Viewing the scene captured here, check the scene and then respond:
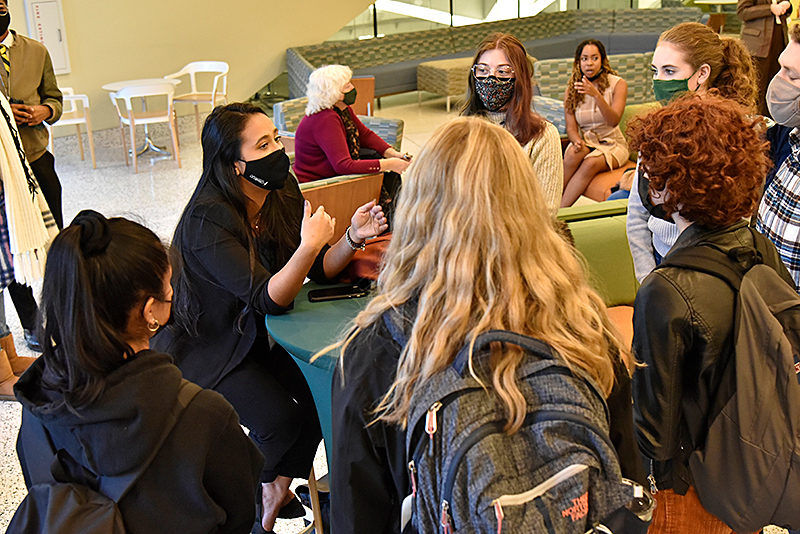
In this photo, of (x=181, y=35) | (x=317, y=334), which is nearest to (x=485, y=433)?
(x=317, y=334)

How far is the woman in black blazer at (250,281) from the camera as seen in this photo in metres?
2.15

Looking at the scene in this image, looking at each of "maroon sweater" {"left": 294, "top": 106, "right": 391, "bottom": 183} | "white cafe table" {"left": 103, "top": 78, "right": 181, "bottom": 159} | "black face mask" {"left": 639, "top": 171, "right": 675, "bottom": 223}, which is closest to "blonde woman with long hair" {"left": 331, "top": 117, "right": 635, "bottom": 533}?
"black face mask" {"left": 639, "top": 171, "right": 675, "bottom": 223}

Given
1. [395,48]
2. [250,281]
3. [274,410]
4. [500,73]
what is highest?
[500,73]

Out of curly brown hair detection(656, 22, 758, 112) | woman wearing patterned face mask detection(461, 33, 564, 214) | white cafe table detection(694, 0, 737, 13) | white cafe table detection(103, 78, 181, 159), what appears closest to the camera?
curly brown hair detection(656, 22, 758, 112)

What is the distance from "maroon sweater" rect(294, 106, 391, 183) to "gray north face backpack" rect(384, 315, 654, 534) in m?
2.95

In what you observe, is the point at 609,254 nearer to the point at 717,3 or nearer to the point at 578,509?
the point at 578,509

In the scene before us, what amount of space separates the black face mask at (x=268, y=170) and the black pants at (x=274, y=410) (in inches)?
20.0

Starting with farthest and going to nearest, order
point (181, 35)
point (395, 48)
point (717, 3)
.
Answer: point (717, 3) → point (395, 48) → point (181, 35)

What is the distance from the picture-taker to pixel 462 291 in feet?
3.71

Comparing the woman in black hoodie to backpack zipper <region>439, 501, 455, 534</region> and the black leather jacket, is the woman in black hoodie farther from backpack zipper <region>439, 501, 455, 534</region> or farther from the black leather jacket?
the black leather jacket

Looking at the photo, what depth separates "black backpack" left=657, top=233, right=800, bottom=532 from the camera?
4.68 feet

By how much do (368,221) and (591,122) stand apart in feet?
9.59

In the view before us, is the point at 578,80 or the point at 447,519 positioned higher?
the point at 578,80

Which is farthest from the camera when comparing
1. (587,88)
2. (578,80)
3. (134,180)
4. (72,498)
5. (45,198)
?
(134,180)
